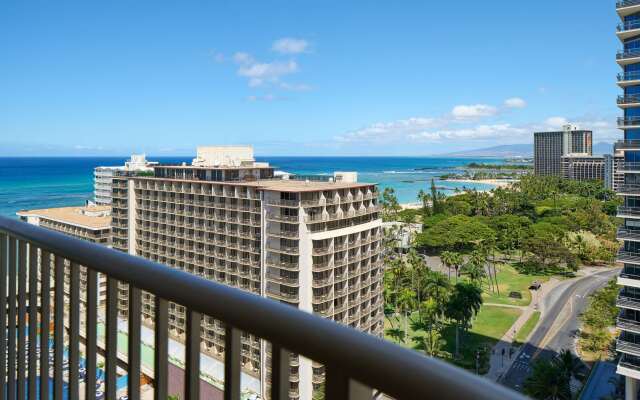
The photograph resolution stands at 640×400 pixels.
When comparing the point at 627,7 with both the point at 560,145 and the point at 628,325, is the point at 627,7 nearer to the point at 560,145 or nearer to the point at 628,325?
the point at 628,325

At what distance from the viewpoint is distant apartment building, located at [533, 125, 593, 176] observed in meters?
118

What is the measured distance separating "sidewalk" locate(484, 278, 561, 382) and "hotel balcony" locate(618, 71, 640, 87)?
1011 centimetres

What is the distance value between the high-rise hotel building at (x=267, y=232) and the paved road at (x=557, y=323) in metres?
6.09

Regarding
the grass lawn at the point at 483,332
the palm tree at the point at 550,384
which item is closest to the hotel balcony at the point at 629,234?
the palm tree at the point at 550,384

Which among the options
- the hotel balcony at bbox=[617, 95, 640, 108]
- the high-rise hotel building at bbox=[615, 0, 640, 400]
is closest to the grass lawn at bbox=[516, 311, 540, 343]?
the high-rise hotel building at bbox=[615, 0, 640, 400]

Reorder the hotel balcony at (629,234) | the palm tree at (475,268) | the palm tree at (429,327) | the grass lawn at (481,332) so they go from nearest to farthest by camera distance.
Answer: the hotel balcony at (629,234) < the palm tree at (429,327) < the grass lawn at (481,332) < the palm tree at (475,268)

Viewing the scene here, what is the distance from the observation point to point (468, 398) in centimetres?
55

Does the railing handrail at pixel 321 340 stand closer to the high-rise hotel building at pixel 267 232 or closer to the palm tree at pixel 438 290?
the high-rise hotel building at pixel 267 232

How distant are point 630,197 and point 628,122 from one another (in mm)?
2322

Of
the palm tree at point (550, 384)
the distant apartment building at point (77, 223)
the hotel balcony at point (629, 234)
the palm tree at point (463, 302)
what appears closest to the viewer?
the hotel balcony at point (629, 234)

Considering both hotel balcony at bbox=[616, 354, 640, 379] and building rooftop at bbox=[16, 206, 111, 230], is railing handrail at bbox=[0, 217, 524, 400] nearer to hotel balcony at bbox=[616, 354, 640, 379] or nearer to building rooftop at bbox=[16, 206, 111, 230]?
hotel balcony at bbox=[616, 354, 640, 379]

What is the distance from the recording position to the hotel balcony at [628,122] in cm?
1442

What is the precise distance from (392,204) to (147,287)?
51.2 m

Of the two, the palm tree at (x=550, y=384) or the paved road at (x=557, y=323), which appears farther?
the paved road at (x=557, y=323)
